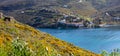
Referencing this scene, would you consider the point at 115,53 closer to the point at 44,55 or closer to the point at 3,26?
the point at 44,55

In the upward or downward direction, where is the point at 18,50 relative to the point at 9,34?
upward

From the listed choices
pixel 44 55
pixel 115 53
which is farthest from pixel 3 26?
pixel 44 55

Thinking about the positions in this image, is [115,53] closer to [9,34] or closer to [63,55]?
[63,55]

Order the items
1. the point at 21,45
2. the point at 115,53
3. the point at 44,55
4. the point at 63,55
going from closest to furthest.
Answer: the point at 21,45 < the point at 44,55 < the point at 115,53 < the point at 63,55

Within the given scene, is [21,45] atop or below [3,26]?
atop

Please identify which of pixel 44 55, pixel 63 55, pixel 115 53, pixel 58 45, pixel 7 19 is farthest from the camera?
pixel 7 19

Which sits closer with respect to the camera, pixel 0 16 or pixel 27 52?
pixel 27 52

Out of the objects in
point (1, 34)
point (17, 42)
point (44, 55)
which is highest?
point (17, 42)

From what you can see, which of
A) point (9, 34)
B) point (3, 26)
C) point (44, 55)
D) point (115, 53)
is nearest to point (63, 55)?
point (9, 34)

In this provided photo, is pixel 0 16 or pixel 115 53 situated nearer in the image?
pixel 115 53
